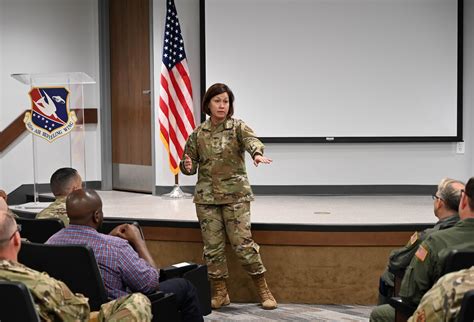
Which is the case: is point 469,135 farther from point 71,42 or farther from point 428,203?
point 71,42

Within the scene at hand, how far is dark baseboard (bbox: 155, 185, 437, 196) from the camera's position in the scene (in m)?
7.75

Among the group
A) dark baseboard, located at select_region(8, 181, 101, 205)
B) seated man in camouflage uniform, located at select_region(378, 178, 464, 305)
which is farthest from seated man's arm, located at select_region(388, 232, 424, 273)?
dark baseboard, located at select_region(8, 181, 101, 205)

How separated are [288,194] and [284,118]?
31.7 inches

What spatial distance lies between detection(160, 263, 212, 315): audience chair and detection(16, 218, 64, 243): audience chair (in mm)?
631

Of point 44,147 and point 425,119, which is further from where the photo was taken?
point 44,147

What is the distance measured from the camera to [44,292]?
7.72 ft

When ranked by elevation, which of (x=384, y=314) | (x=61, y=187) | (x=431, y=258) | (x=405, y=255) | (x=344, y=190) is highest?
(x=61, y=187)

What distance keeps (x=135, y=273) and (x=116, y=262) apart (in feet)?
0.31

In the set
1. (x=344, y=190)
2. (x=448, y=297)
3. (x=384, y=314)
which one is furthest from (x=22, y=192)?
(x=448, y=297)

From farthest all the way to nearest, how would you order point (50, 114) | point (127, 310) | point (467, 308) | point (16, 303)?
1. point (50, 114)
2. point (127, 310)
3. point (16, 303)
4. point (467, 308)

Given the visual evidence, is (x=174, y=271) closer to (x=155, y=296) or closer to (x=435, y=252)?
(x=155, y=296)

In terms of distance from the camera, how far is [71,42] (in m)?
8.48

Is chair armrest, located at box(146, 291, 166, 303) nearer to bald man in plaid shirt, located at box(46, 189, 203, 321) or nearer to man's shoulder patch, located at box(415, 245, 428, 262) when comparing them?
bald man in plaid shirt, located at box(46, 189, 203, 321)

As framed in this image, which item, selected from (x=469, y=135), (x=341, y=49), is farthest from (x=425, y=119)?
(x=341, y=49)
